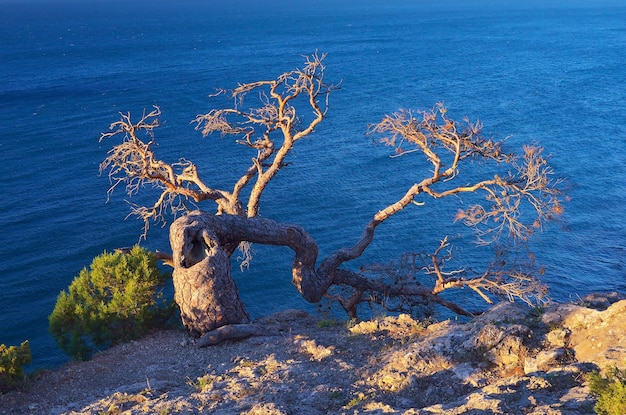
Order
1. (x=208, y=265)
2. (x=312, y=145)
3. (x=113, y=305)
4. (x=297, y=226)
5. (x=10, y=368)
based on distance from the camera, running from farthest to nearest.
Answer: (x=312, y=145) → (x=297, y=226) → (x=113, y=305) → (x=208, y=265) → (x=10, y=368)

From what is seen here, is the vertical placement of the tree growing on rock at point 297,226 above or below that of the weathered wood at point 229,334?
above

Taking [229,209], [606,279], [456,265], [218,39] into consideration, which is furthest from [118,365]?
[218,39]

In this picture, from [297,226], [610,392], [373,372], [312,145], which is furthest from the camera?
[312,145]

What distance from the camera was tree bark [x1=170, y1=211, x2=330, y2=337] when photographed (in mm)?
19703

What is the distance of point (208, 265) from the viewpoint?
1984 cm

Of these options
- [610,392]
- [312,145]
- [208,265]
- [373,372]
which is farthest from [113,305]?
[312,145]

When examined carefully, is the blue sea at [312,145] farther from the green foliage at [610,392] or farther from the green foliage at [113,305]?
the green foliage at [610,392]

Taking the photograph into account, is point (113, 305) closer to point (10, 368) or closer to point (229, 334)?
point (10, 368)

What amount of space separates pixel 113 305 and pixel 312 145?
5164 centimetres

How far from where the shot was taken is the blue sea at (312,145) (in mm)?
47156

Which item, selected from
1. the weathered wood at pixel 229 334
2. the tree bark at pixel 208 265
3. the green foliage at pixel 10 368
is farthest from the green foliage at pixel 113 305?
the green foliage at pixel 10 368

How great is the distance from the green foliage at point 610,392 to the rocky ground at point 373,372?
392mm

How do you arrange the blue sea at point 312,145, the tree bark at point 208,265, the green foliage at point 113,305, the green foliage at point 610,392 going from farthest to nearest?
the blue sea at point 312,145
the green foliage at point 113,305
the tree bark at point 208,265
the green foliage at point 610,392

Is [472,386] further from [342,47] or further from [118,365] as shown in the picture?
[342,47]
